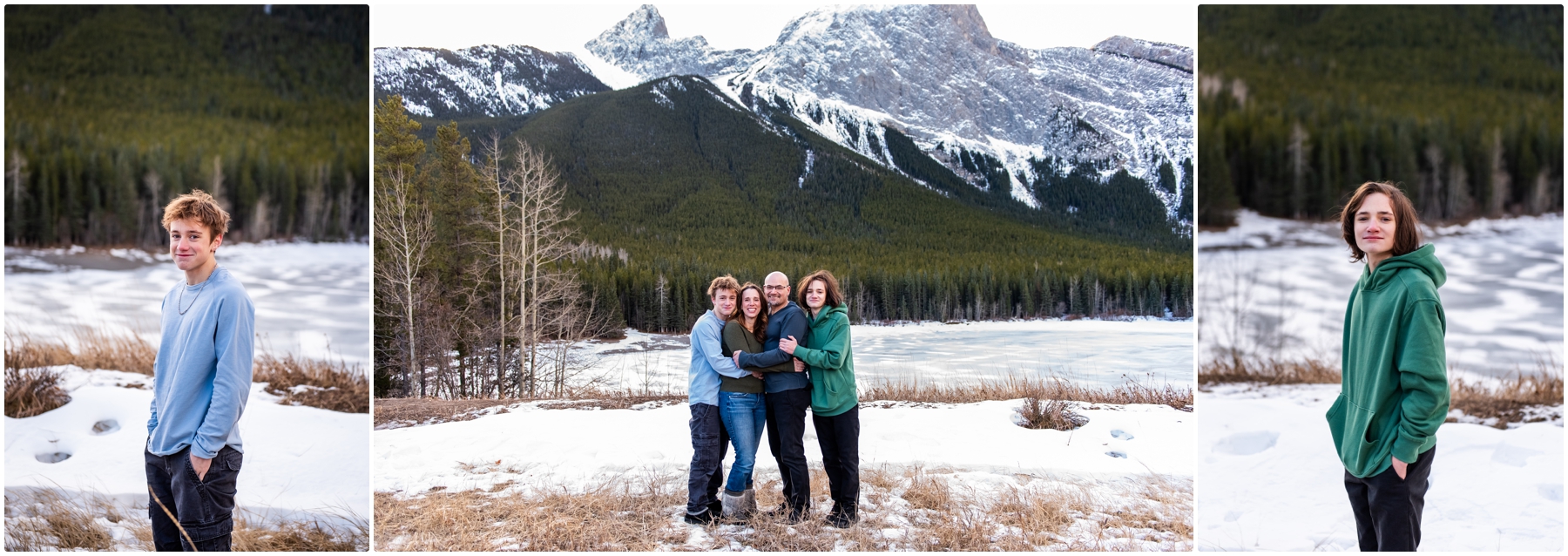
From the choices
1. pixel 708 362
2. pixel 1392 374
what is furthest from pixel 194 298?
pixel 1392 374

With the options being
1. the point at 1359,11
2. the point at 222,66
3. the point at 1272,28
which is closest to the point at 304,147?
the point at 222,66

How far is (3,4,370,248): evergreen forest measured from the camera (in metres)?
4.80

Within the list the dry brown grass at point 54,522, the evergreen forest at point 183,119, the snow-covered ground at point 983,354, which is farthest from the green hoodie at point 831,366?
the dry brown grass at point 54,522

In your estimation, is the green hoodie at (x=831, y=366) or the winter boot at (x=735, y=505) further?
the winter boot at (x=735, y=505)

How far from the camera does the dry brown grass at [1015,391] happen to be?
577 cm

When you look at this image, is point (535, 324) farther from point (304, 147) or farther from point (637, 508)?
point (637, 508)

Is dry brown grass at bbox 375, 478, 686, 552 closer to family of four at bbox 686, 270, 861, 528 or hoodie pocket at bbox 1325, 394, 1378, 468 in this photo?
family of four at bbox 686, 270, 861, 528

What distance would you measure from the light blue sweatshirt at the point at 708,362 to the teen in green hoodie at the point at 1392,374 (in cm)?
221

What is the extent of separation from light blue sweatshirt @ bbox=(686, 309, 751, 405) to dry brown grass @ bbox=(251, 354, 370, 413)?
3.52m

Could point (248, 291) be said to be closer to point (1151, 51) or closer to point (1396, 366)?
point (1396, 366)

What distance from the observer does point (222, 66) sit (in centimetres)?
508

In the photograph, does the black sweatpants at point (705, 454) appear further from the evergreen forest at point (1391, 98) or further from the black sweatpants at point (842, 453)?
the evergreen forest at point (1391, 98)

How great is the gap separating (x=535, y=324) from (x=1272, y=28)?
5.95m

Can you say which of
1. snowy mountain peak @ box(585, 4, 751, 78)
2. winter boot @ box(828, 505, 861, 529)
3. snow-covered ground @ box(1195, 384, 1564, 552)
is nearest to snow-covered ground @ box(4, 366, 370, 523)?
winter boot @ box(828, 505, 861, 529)
